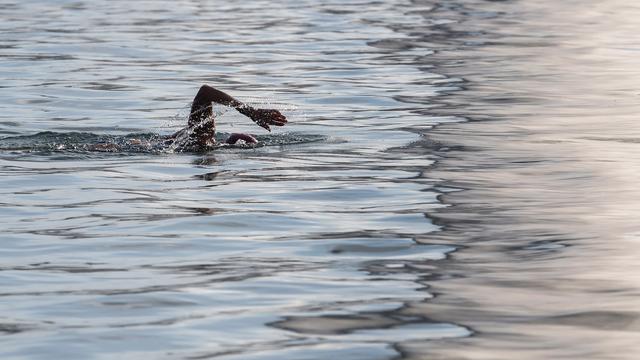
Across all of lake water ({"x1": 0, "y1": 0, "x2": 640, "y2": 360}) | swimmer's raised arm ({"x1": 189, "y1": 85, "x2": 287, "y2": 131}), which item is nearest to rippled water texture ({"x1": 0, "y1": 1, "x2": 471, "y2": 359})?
lake water ({"x1": 0, "y1": 0, "x2": 640, "y2": 360})

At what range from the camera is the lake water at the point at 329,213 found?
26.1ft

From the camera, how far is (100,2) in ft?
141

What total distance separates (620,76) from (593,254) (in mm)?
13227

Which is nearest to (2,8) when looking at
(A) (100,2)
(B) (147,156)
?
(A) (100,2)

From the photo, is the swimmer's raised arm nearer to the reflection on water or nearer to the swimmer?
the swimmer

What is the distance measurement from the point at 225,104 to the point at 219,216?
302cm

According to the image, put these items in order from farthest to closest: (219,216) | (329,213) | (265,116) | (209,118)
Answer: (209,118) → (265,116) → (329,213) → (219,216)

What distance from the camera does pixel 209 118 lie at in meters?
14.7

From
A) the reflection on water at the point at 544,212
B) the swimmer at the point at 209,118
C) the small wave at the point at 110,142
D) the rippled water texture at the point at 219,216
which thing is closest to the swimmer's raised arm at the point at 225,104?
the swimmer at the point at 209,118

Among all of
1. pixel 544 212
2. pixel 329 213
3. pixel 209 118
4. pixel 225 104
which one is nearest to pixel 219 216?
pixel 329 213

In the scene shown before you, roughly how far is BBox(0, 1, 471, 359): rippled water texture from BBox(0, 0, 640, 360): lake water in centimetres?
3

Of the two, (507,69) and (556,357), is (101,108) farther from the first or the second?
(556,357)

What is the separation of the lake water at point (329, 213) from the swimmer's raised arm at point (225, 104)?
0.46 meters

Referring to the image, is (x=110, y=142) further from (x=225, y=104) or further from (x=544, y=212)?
A: (x=544, y=212)
